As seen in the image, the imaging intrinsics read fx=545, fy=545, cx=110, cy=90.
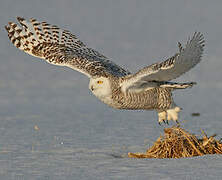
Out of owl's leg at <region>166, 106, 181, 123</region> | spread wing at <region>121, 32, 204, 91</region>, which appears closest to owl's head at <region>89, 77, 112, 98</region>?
spread wing at <region>121, 32, 204, 91</region>

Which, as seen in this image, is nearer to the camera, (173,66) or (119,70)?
(173,66)

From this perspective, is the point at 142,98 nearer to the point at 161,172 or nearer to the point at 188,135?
the point at 188,135

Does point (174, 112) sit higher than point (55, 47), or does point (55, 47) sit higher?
point (55, 47)

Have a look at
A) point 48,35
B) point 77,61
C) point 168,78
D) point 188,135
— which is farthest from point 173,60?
point 48,35

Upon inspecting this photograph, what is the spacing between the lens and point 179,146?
23.7ft


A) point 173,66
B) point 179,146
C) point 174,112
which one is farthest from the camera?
point 174,112

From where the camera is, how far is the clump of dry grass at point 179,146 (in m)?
7.19

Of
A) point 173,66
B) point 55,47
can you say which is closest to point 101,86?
point 173,66

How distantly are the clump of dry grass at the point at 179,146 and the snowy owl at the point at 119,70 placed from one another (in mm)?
491

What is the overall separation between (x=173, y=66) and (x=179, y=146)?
120 centimetres

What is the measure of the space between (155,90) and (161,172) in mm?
1825

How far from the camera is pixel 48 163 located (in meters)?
6.82

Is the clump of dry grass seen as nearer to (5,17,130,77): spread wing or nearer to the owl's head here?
the owl's head

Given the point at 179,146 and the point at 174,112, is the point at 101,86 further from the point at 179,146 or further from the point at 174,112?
the point at 179,146
